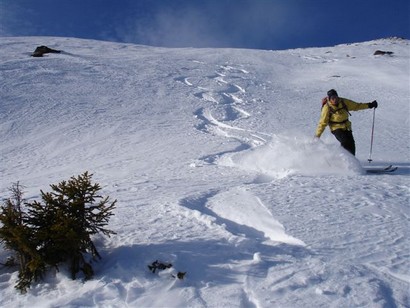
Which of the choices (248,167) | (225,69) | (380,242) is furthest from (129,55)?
(380,242)

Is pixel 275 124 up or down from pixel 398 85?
down

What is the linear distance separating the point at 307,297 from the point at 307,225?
1435 mm

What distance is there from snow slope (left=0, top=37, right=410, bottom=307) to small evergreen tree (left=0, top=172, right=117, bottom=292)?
0.48 feet

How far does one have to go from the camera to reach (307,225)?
4473 millimetres

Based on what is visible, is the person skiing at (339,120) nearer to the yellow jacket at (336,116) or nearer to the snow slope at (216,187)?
the yellow jacket at (336,116)

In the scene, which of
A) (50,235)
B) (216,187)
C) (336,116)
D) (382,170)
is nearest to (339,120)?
(336,116)

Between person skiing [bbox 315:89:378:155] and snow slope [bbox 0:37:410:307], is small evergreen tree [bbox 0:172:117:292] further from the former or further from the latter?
person skiing [bbox 315:89:378:155]

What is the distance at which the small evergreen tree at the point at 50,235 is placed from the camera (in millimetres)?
3404

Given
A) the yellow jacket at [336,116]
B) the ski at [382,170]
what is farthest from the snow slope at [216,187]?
the yellow jacket at [336,116]

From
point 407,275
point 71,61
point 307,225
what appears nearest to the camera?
point 407,275

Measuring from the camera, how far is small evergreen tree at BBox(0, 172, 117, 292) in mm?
3404

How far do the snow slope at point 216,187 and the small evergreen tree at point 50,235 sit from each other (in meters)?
0.15

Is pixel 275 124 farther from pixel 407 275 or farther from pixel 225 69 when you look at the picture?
pixel 225 69

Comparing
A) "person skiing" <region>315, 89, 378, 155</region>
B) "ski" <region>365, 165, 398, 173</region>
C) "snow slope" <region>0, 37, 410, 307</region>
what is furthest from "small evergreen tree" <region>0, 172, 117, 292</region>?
"person skiing" <region>315, 89, 378, 155</region>
